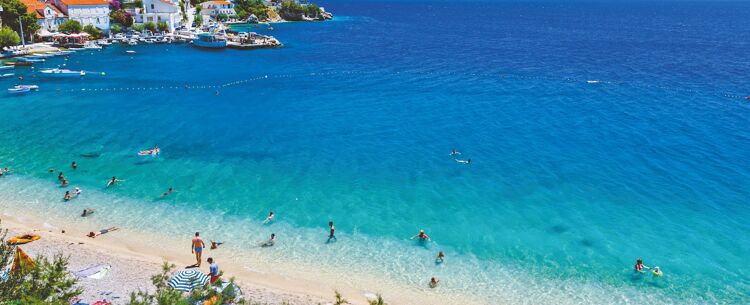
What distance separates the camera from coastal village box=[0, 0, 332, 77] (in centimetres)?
10344

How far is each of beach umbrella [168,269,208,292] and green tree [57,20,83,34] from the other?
11380 centimetres

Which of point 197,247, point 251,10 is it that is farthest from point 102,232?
point 251,10

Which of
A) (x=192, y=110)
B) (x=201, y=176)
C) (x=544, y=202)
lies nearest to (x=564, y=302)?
(x=544, y=202)

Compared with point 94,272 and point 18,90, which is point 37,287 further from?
point 18,90

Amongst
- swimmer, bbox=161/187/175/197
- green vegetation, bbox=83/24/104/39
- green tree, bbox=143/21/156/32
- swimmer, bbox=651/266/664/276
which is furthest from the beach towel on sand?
green tree, bbox=143/21/156/32

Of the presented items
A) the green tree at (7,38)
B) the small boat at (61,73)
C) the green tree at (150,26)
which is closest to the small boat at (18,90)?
the small boat at (61,73)

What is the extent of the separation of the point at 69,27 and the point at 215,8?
226 ft

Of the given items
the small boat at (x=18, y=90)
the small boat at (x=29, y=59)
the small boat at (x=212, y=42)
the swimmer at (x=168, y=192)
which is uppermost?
the small boat at (x=212, y=42)

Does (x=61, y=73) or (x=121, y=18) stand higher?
(x=121, y=18)

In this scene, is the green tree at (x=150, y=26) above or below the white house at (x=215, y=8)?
below

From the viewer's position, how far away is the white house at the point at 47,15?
12112cm

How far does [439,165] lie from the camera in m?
49.4

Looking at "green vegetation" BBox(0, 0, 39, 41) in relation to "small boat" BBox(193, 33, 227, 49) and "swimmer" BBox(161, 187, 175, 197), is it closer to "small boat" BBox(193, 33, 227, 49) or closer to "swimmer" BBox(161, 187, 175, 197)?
"small boat" BBox(193, 33, 227, 49)

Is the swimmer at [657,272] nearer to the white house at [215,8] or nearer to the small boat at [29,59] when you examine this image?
the small boat at [29,59]
